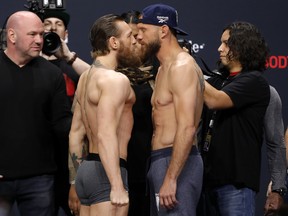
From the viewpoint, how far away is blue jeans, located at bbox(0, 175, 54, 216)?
12.6 feet

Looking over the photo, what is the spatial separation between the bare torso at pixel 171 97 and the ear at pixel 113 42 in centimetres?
27

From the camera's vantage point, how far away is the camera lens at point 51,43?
4148 millimetres

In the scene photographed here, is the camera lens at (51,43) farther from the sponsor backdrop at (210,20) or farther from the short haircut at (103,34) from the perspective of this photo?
the sponsor backdrop at (210,20)

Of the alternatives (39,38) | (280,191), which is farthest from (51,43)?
(280,191)

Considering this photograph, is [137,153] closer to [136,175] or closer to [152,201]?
[136,175]

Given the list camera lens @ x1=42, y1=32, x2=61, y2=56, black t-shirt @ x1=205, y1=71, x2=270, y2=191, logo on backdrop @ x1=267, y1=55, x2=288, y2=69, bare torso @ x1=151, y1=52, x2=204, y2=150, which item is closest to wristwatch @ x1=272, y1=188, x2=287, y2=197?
black t-shirt @ x1=205, y1=71, x2=270, y2=191

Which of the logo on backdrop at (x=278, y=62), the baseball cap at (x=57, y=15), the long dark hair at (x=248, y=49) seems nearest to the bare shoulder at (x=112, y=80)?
the long dark hair at (x=248, y=49)

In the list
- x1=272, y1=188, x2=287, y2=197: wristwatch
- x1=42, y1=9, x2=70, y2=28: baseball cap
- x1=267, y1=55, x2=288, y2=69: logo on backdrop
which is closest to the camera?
x1=272, y1=188, x2=287, y2=197: wristwatch

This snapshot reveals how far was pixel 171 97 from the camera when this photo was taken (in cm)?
355

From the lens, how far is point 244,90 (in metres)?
3.86

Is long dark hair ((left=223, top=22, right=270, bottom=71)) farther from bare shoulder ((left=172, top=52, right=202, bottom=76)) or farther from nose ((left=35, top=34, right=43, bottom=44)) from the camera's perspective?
nose ((left=35, top=34, right=43, bottom=44))

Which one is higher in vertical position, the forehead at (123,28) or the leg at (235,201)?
the forehead at (123,28)

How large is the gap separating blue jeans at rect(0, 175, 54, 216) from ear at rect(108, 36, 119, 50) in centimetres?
73

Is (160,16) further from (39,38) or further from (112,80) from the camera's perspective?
(39,38)
